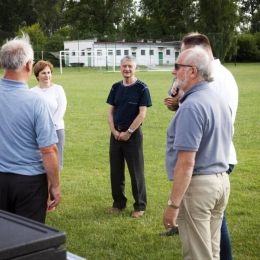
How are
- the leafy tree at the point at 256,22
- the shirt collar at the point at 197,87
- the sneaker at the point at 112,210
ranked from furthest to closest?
1. the leafy tree at the point at 256,22
2. the sneaker at the point at 112,210
3. the shirt collar at the point at 197,87

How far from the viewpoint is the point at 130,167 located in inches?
264

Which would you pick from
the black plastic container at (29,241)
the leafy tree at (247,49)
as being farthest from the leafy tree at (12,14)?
the black plastic container at (29,241)

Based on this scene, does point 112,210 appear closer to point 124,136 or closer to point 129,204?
point 129,204

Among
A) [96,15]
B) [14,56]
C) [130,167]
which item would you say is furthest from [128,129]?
[96,15]

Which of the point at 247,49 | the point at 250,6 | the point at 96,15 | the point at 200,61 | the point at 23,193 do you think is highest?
the point at 250,6

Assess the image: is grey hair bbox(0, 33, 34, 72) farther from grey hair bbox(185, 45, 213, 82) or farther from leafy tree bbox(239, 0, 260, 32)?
leafy tree bbox(239, 0, 260, 32)

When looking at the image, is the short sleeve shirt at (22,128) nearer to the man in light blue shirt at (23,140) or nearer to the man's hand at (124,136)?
the man in light blue shirt at (23,140)

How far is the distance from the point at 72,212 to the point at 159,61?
2368 inches

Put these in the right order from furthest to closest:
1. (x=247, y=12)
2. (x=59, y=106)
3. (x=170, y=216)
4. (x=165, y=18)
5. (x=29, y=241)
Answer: (x=247, y=12)
(x=165, y=18)
(x=59, y=106)
(x=170, y=216)
(x=29, y=241)

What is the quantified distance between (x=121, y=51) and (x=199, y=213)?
2510 inches

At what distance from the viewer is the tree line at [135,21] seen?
65.8 m

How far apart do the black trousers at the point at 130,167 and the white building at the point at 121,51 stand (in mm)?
56751

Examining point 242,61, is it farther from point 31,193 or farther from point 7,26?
point 31,193

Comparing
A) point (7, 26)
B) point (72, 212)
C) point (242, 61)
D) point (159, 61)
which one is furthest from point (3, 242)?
point (7, 26)
